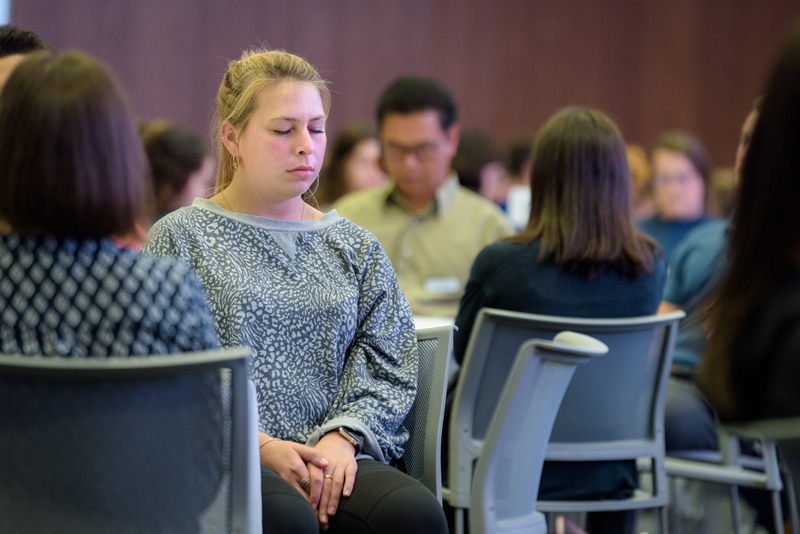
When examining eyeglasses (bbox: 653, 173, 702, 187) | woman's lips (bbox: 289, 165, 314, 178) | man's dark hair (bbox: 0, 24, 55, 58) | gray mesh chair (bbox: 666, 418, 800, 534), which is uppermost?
man's dark hair (bbox: 0, 24, 55, 58)

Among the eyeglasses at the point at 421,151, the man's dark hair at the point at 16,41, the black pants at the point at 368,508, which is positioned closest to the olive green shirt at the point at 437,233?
the eyeglasses at the point at 421,151

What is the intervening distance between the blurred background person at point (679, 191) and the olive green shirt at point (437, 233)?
1220 mm

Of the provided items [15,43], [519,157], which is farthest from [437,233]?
[519,157]

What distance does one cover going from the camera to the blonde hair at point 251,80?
1.62 metres

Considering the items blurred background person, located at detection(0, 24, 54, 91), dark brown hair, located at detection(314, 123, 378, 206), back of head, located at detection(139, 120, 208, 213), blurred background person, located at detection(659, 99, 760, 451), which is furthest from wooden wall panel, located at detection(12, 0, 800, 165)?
blurred background person, located at detection(0, 24, 54, 91)

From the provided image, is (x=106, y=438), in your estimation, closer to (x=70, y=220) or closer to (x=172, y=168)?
(x=70, y=220)

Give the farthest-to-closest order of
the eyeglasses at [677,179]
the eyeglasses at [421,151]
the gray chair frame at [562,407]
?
the eyeglasses at [677,179] → the eyeglasses at [421,151] → the gray chair frame at [562,407]

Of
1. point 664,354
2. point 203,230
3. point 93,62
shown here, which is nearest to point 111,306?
point 93,62

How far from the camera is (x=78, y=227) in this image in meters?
1.06

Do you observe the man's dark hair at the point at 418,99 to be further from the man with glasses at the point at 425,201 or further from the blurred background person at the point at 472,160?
the blurred background person at the point at 472,160

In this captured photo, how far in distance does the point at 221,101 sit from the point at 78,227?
0.71 metres

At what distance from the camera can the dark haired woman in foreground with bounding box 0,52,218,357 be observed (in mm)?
1040

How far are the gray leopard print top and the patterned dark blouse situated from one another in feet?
1.32

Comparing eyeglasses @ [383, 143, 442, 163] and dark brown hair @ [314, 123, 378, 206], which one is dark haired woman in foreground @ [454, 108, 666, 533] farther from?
dark brown hair @ [314, 123, 378, 206]
